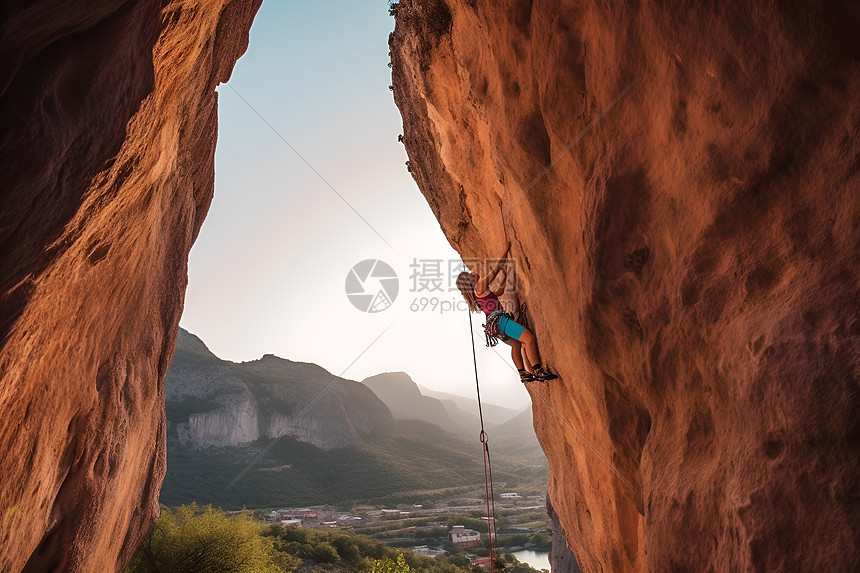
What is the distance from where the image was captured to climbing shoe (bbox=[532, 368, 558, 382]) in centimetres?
898

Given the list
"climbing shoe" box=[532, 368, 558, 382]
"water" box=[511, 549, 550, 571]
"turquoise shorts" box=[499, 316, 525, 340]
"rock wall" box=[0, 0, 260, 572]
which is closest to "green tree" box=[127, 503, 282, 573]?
"rock wall" box=[0, 0, 260, 572]

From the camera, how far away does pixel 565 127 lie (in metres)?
6.54

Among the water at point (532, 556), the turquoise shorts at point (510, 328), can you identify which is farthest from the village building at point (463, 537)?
the turquoise shorts at point (510, 328)

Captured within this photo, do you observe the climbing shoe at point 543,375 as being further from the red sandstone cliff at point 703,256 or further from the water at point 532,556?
the water at point 532,556

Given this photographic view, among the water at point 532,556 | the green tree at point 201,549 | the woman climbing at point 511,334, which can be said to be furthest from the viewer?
the water at point 532,556

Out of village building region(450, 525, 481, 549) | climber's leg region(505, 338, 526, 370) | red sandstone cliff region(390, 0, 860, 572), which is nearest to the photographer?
red sandstone cliff region(390, 0, 860, 572)

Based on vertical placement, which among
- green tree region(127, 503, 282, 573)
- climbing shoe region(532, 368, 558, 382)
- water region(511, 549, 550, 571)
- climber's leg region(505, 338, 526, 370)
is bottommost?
water region(511, 549, 550, 571)

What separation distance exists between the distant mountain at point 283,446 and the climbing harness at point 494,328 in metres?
52.1

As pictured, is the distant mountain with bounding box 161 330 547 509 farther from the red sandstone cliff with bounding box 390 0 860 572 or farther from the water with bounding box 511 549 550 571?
the red sandstone cliff with bounding box 390 0 860 572

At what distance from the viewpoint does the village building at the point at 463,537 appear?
2132 inches

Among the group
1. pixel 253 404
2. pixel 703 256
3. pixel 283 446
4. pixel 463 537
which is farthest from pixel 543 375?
pixel 253 404

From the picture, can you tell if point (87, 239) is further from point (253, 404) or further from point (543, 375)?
point (253, 404)

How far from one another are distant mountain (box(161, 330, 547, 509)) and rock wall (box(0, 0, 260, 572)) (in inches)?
1912

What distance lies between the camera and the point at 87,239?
6344 millimetres
